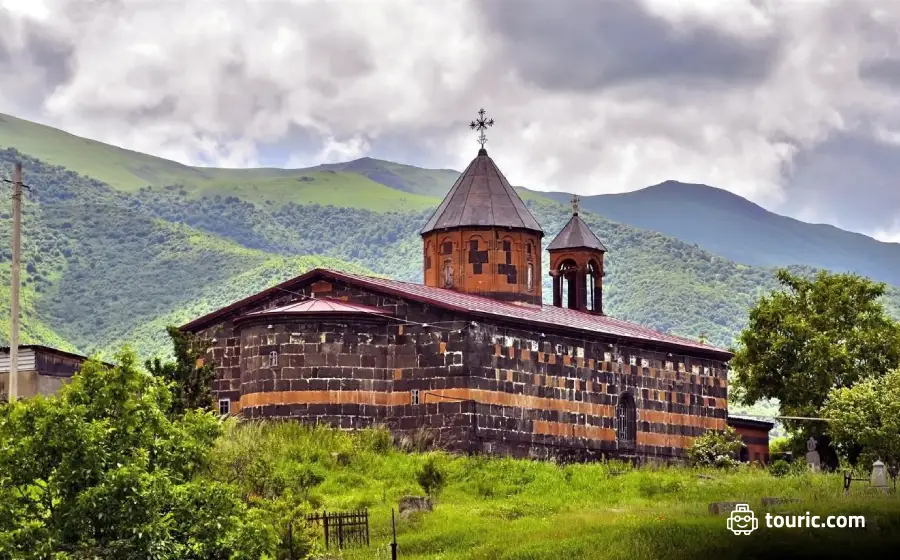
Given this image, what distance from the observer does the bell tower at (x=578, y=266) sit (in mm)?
68875

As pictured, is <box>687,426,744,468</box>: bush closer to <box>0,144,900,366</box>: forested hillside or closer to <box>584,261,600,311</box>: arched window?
<box>584,261,600,311</box>: arched window

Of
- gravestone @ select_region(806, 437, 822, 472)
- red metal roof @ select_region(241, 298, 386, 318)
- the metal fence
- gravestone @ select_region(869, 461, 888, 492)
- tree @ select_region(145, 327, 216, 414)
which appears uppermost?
red metal roof @ select_region(241, 298, 386, 318)

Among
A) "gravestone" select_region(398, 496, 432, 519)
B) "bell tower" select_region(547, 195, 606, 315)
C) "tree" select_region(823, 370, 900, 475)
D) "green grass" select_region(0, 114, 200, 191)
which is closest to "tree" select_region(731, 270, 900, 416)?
"tree" select_region(823, 370, 900, 475)

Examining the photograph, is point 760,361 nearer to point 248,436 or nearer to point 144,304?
point 248,436

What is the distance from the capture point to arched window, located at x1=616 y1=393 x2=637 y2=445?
60550mm

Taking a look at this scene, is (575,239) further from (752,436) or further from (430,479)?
(430,479)

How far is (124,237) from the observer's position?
150 m

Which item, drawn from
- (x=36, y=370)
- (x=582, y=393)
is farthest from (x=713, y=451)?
(x=36, y=370)

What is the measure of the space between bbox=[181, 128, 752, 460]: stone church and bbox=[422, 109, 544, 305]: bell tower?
5cm

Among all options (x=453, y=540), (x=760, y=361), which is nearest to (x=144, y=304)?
(x=760, y=361)

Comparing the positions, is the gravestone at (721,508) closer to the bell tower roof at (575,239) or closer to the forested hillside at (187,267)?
the bell tower roof at (575,239)

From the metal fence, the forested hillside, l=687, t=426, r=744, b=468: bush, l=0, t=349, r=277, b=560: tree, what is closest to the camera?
l=0, t=349, r=277, b=560: tree

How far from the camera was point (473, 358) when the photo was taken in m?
54.1

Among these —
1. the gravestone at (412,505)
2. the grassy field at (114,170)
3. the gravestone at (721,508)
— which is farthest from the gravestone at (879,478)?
the grassy field at (114,170)
